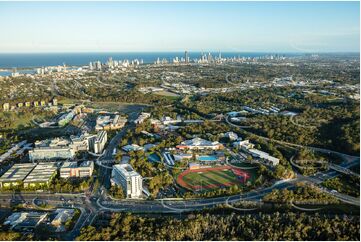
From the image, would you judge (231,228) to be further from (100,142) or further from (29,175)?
(100,142)

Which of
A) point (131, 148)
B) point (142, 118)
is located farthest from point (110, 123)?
point (131, 148)

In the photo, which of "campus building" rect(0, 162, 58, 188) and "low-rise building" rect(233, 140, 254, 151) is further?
"low-rise building" rect(233, 140, 254, 151)

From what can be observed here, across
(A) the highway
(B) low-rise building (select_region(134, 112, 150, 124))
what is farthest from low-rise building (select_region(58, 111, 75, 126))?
(A) the highway

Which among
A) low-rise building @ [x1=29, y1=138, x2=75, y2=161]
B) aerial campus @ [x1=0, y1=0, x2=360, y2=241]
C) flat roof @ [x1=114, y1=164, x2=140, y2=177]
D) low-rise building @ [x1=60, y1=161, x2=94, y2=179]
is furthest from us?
low-rise building @ [x1=29, y1=138, x2=75, y2=161]

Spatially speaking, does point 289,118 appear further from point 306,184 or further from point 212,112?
point 306,184

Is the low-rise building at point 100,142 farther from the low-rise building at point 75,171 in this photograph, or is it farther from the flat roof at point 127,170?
the flat roof at point 127,170

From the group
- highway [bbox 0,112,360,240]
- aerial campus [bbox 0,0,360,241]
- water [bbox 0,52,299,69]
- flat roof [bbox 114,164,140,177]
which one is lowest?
highway [bbox 0,112,360,240]

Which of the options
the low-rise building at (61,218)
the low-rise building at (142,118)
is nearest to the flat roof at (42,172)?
the low-rise building at (61,218)

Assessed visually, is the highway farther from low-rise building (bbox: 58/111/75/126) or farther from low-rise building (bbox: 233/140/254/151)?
low-rise building (bbox: 58/111/75/126)
